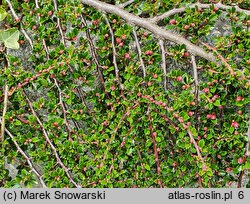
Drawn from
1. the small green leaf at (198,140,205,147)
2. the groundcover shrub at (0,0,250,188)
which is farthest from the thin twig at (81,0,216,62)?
the small green leaf at (198,140,205,147)

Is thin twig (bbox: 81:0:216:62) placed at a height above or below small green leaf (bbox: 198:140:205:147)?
above

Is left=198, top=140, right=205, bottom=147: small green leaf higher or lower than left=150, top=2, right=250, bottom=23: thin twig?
lower

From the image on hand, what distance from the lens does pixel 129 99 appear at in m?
1.34

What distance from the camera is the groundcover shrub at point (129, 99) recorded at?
4.26 feet

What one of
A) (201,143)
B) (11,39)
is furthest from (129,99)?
(11,39)

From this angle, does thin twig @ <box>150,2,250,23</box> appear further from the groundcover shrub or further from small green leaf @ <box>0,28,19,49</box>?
small green leaf @ <box>0,28,19,49</box>

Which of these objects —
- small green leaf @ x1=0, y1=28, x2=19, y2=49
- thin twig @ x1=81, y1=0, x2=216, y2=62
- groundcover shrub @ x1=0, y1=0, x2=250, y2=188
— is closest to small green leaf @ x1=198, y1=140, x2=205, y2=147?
groundcover shrub @ x1=0, y1=0, x2=250, y2=188

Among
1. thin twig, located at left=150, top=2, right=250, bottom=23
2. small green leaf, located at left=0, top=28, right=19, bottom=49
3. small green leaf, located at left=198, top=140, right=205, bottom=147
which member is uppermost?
thin twig, located at left=150, top=2, right=250, bottom=23

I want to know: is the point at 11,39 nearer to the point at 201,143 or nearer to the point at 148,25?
the point at 148,25

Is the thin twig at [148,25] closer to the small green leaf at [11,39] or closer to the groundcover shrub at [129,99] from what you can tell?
the groundcover shrub at [129,99]

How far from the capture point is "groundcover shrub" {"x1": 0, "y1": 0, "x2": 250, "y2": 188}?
130 cm

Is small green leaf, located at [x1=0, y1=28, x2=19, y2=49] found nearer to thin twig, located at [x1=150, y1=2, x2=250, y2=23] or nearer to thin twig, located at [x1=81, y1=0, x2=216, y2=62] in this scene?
thin twig, located at [x1=81, y1=0, x2=216, y2=62]

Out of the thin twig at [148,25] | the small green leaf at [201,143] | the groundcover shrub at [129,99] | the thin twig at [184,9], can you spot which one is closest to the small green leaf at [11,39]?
the groundcover shrub at [129,99]

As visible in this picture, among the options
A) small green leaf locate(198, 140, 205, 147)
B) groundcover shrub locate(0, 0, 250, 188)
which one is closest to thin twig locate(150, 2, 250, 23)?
groundcover shrub locate(0, 0, 250, 188)
